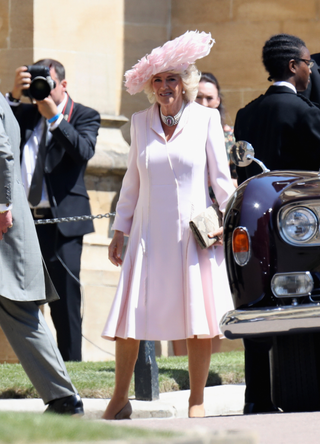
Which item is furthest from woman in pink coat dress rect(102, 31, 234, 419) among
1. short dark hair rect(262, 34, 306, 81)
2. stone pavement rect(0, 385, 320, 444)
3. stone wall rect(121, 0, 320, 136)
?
stone wall rect(121, 0, 320, 136)

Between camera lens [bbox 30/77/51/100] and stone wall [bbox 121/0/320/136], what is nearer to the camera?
camera lens [bbox 30/77/51/100]

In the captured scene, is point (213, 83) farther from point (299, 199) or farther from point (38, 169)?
point (299, 199)

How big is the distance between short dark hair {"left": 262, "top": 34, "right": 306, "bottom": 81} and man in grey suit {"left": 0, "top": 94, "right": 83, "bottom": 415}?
1469 mm

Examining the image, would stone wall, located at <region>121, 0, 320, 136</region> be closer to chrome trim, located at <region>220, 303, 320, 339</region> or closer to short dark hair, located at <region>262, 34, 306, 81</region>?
short dark hair, located at <region>262, 34, 306, 81</region>

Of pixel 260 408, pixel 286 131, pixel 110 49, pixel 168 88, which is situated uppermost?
pixel 110 49

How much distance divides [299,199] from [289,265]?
0.27 metres

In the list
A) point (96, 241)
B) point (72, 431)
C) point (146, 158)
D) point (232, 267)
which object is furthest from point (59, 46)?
point (72, 431)

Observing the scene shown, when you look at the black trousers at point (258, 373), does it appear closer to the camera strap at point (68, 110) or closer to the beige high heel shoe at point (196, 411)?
the beige high heel shoe at point (196, 411)

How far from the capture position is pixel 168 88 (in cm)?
502

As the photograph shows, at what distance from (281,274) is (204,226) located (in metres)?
1.00

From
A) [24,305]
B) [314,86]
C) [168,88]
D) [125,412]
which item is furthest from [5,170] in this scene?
[314,86]

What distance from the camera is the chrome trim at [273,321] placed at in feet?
12.1

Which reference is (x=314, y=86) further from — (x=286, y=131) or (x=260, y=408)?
(x=260, y=408)

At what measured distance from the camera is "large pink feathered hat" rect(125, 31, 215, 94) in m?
4.97
